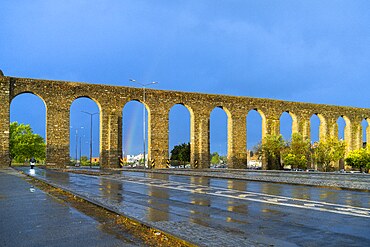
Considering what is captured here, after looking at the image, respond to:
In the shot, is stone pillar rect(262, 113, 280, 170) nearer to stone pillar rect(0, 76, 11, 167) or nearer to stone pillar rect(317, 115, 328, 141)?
stone pillar rect(317, 115, 328, 141)

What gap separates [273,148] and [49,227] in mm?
52996

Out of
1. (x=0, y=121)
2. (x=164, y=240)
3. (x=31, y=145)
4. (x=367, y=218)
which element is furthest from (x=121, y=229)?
(x=31, y=145)

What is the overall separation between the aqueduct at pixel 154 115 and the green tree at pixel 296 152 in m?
3.57

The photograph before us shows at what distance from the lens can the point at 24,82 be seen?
159ft

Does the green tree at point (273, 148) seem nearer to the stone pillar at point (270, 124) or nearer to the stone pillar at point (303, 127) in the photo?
the stone pillar at point (270, 124)

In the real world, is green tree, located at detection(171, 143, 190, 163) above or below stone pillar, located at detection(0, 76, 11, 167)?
below

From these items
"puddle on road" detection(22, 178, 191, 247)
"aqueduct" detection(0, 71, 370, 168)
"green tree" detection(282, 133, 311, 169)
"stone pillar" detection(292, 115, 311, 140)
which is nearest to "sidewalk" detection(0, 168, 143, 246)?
"puddle on road" detection(22, 178, 191, 247)

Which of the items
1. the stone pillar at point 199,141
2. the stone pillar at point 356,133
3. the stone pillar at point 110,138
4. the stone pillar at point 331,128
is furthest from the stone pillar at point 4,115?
the stone pillar at point 356,133

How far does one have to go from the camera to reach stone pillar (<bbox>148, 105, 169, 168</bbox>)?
178 ft

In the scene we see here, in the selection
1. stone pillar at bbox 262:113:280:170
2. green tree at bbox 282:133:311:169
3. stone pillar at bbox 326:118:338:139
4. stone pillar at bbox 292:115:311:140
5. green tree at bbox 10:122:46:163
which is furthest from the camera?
green tree at bbox 10:122:46:163

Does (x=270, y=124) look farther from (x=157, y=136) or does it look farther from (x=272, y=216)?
(x=272, y=216)

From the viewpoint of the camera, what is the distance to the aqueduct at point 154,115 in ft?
160

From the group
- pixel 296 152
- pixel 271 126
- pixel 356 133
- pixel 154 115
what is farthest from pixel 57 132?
pixel 356 133

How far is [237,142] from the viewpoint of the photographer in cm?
5988
